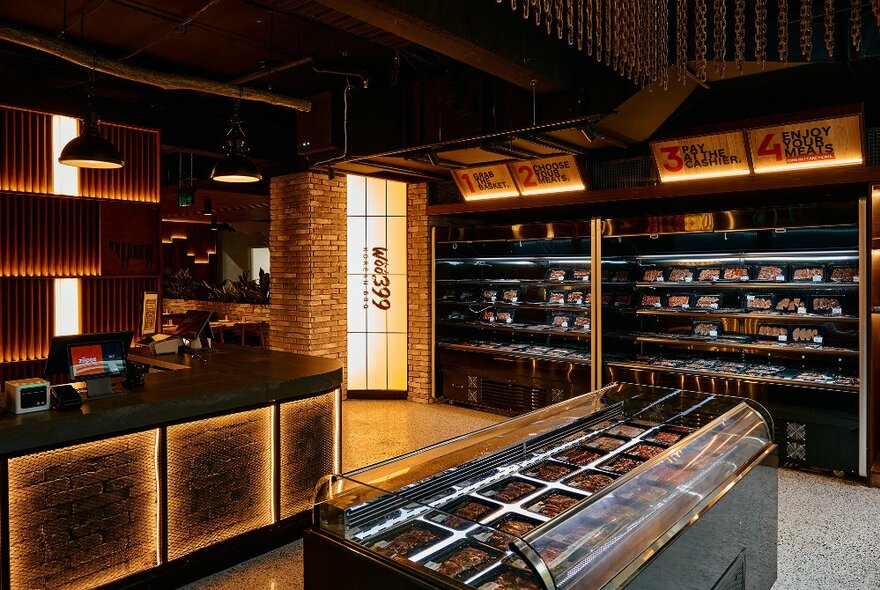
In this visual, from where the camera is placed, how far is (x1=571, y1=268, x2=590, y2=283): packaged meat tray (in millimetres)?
6658

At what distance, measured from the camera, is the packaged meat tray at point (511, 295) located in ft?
24.5

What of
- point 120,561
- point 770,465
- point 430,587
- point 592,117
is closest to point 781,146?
point 592,117

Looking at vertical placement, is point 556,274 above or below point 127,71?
below

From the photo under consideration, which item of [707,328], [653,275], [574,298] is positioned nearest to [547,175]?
[574,298]

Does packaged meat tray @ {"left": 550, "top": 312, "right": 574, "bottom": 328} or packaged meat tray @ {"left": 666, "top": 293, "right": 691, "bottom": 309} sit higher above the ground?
packaged meat tray @ {"left": 666, "top": 293, "right": 691, "bottom": 309}

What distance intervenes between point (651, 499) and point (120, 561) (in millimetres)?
2659

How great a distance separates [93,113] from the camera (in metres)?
4.22

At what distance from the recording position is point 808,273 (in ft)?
17.5

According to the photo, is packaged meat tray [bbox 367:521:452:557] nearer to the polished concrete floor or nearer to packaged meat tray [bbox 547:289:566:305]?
the polished concrete floor

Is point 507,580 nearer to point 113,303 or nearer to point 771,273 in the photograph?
point 771,273

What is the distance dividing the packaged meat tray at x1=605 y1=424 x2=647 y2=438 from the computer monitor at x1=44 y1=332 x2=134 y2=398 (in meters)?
2.75

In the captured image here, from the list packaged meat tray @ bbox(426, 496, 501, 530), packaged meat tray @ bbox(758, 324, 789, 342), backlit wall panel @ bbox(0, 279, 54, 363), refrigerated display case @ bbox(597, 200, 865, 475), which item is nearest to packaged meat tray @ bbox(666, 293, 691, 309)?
refrigerated display case @ bbox(597, 200, 865, 475)

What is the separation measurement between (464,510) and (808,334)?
15.3ft

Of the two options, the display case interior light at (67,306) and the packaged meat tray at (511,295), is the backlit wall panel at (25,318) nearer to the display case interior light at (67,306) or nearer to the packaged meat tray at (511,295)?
the display case interior light at (67,306)
